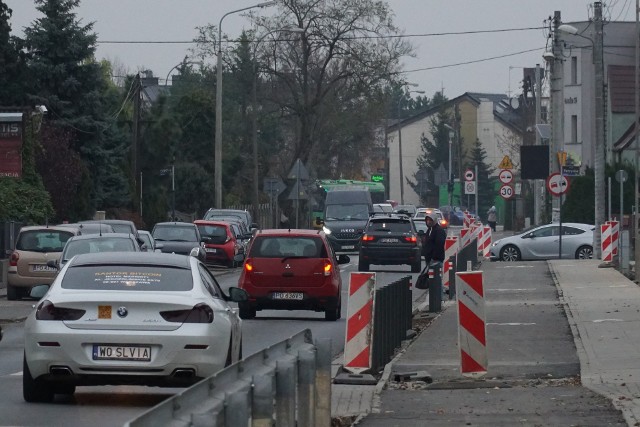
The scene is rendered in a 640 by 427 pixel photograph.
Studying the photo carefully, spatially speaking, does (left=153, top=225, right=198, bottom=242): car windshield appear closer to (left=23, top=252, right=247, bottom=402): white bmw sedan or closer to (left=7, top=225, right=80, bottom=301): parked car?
(left=7, top=225, right=80, bottom=301): parked car

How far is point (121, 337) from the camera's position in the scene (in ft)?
39.2

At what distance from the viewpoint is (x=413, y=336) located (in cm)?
2134

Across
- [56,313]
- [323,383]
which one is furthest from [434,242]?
[323,383]

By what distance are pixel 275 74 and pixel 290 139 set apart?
93.1ft

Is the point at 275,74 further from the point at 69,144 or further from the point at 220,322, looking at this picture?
the point at 220,322

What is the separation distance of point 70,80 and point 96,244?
29.6 m

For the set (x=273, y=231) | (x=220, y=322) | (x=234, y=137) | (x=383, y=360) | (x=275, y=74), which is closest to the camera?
(x=220, y=322)

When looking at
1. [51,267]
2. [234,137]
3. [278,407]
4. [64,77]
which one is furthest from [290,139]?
[278,407]

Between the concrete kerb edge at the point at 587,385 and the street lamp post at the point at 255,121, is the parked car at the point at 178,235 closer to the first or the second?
the concrete kerb edge at the point at 587,385

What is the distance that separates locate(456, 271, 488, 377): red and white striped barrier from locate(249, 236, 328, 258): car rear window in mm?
9139

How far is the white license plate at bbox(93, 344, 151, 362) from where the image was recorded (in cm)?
1198

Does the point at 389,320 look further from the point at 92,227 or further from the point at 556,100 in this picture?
the point at 556,100

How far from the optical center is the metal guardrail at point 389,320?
52.9 ft

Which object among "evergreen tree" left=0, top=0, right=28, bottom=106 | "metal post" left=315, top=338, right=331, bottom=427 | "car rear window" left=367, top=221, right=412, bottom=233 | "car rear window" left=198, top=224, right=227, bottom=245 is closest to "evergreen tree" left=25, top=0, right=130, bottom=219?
"evergreen tree" left=0, top=0, right=28, bottom=106
